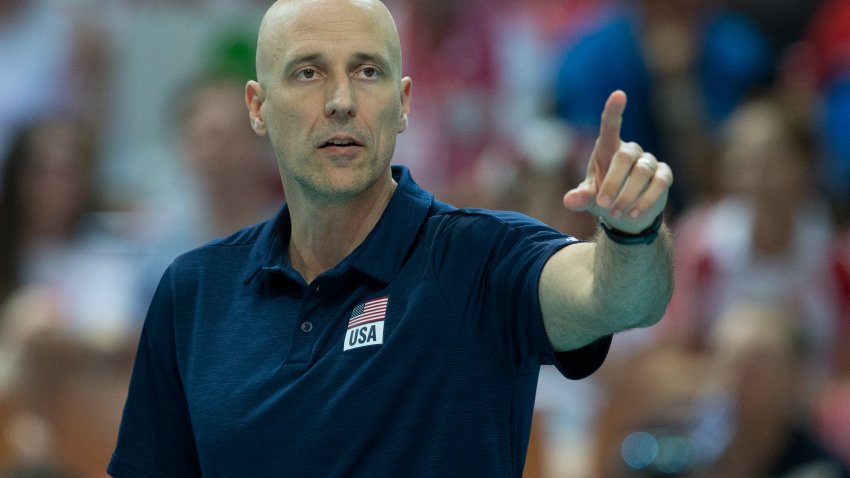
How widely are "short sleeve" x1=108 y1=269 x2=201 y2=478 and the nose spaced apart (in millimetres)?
603

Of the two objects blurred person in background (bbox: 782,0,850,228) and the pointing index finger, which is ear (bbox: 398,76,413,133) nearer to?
the pointing index finger

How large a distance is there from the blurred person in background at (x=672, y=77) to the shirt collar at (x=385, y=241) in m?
3.44

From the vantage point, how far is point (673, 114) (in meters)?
6.32

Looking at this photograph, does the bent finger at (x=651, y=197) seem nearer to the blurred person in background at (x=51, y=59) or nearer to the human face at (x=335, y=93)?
the human face at (x=335, y=93)

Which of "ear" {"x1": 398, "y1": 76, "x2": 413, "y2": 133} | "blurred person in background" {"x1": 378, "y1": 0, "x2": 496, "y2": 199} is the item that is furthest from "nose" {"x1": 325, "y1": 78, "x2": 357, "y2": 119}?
"blurred person in background" {"x1": 378, "y1": 0, "x2": 496, "y2": 199}

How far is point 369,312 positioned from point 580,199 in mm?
622

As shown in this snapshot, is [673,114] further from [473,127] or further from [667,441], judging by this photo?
[667,441]

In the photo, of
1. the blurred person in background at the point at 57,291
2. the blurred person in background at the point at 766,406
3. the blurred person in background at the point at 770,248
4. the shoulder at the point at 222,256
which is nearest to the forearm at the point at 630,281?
the shoulder at the point at 222,256

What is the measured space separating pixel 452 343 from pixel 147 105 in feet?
17.3

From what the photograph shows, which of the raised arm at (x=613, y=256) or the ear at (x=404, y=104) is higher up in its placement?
the ear at (x=404, y=104)

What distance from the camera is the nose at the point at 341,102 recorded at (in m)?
2.73

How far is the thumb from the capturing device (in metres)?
2.23

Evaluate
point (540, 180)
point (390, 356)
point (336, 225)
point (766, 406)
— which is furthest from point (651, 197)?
point (540, 180)

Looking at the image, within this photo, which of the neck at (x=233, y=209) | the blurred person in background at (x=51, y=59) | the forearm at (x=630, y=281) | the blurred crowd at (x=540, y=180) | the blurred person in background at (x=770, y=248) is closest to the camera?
the forearm at (x=630, y=281)
